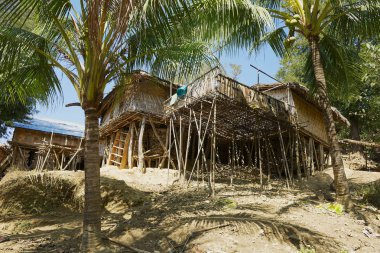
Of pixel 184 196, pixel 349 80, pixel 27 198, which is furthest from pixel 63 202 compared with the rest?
pixel 349 80

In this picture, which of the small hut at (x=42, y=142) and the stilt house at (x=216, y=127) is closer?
the stilt house at (x=216, y=127)

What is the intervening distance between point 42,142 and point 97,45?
15272 millimetres

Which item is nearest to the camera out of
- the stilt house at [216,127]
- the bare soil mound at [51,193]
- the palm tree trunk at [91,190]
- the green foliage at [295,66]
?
the palm tree trunk at [91,190]

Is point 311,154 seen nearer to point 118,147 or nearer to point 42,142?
point 118,147

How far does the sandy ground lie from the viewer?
5.59 metres

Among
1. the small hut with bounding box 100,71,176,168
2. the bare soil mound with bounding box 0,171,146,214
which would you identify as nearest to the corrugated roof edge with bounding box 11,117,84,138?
the small hut with bounding box 100,71,176,168

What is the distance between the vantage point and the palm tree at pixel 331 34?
8070mm

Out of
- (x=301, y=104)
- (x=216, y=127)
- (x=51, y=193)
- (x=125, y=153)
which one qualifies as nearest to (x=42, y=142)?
(x=125, y=153)

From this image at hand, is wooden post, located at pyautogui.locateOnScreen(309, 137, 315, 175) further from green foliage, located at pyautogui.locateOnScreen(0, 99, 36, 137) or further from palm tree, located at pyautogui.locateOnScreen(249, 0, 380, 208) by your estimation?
green foliage, located at pyautogui.locateOnScreen(0, 99, 36, 137)

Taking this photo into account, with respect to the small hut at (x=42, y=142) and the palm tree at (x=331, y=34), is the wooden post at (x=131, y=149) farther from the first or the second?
the palm tree at (x=331, y=34)

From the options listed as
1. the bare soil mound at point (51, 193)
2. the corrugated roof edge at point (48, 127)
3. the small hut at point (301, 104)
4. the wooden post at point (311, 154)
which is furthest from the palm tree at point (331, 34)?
the corrugated roof edge at point (48, 127)

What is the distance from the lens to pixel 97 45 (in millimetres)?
5262

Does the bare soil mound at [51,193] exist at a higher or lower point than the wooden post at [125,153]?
lower

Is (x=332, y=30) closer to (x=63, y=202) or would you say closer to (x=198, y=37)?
(x=198, y=37)
